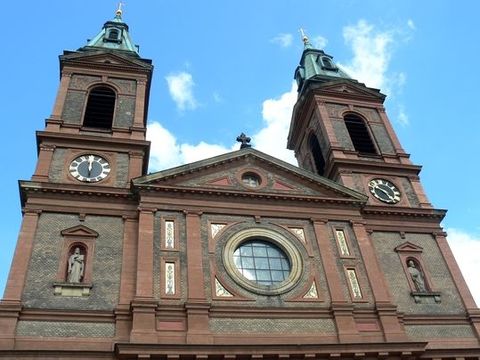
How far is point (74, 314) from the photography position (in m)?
16.3

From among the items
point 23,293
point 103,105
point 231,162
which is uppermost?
point 103,105

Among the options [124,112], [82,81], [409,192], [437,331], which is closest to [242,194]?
[124,112]

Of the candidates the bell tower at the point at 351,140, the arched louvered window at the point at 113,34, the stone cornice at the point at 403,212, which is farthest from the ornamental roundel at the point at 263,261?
the arched louvered window at the point at 113,34

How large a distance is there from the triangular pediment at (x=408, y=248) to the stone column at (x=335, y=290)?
320cm

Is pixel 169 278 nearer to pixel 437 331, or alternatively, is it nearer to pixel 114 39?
pixel 437 331

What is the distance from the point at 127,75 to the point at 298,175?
10.6m

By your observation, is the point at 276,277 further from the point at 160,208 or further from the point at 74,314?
the point at 74,314

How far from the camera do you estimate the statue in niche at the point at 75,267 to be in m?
17.5

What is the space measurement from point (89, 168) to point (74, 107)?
4540 mm

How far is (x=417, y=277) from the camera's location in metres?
20.9

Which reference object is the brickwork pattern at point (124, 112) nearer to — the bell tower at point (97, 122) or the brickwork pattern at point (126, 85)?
the bell tower at point (97, 122)

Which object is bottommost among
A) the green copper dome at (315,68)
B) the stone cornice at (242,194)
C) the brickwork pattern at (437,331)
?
the brickwork pattern at (437,331)

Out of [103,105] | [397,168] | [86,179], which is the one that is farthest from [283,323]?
[103,105]

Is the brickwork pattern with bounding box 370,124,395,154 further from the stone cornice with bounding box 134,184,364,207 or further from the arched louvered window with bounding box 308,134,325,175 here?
the stone cornice with bounding box 134,184,364,207
